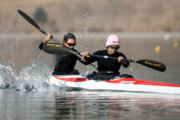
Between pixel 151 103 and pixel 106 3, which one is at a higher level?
pixel 106 3

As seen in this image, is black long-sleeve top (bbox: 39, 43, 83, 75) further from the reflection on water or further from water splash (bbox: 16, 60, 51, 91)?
the reflection on water

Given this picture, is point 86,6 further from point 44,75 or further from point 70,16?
point 44,75

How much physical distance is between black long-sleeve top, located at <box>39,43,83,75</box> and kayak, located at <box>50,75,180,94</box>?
0.83 feet

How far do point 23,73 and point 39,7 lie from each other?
9982 cm

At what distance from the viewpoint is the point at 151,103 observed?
15188mm

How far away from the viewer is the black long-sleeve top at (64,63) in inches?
757

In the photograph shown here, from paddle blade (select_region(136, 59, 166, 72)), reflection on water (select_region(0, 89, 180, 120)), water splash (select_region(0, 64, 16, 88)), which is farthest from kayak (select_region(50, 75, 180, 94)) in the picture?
water splash (select_region(0, 64, 16, 88))

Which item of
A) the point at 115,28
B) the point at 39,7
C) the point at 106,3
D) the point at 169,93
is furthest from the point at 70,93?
the point at 106,3

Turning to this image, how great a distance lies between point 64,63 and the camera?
758 inches

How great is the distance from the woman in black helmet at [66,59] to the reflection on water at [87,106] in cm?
147

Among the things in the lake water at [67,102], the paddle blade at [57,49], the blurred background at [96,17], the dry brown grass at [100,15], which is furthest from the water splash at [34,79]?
the dry brown grass at [100,15]

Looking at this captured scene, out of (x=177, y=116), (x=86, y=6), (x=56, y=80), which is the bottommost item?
(x=177, y=116)

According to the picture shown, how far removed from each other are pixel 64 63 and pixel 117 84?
2.15 metres

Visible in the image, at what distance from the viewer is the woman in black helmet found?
19094 millimetres
